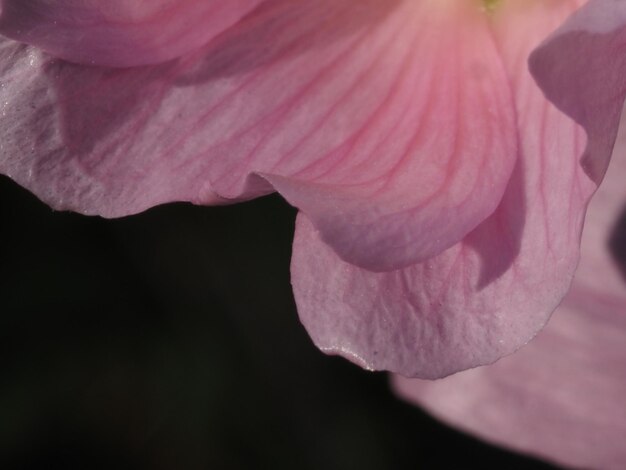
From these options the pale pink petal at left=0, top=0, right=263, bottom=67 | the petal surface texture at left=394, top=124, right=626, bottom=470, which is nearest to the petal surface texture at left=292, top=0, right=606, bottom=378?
the pale pink petal at left=0, top=0, right=263, bottom=67

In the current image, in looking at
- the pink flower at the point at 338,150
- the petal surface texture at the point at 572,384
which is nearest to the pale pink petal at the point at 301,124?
the pink flower at the point at 338,150

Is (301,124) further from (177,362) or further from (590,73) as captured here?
(177,362)

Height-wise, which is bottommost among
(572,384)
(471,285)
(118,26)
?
(572,384)

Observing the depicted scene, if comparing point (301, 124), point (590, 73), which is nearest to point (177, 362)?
point (301, 124)

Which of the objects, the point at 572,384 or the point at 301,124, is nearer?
the point at 301,124

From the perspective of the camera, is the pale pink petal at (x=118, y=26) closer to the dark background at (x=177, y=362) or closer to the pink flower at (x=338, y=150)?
the pink flower at (x=338, y=150)

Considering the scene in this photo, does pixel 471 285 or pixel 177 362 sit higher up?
pixel 471 285

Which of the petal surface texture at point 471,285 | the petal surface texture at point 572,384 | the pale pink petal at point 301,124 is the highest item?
the pale pink petal at point 301,124
